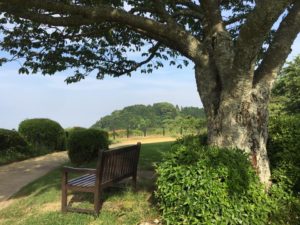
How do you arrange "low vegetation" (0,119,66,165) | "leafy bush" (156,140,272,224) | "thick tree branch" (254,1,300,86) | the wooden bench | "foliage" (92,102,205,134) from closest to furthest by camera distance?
1. "leafy bush" (156,140,272,224)
2. "thick tree branch" (254,1,300,86)
3. the wooden bench
4. "low vegetation" (0,119,66,165)
5. "foliage" (92,102,205,134)

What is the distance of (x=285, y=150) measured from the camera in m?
7.15

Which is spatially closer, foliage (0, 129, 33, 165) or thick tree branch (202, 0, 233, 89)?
thick tree branch (202, 0, 233, 89)

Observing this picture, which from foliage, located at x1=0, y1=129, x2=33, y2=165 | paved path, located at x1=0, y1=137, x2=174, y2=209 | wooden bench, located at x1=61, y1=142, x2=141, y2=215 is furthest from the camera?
foliage, located at x1=0, y1=129, x2=33, y2=165

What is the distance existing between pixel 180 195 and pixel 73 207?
2391 millimetres

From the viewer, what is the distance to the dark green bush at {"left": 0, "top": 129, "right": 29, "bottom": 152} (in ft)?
54.7

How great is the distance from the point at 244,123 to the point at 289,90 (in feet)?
59.9

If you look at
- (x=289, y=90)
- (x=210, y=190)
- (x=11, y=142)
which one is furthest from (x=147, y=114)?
(x=210, y=190)

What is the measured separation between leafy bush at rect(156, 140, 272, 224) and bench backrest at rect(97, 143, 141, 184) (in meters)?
1.36

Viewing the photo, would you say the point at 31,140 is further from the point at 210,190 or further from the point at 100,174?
the point at 210,190

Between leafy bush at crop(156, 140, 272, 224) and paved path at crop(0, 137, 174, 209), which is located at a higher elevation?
leafy bush at crop(156, 140, 272, 224)

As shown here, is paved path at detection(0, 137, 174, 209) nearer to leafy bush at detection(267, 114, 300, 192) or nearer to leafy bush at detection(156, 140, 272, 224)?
leafy bush at detection(156, 140, 272, 224)

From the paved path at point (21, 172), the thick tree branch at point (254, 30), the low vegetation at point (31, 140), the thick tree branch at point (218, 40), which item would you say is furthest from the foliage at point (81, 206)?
the low vegetation at point (31, 140)

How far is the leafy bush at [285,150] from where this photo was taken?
6891 millimetres

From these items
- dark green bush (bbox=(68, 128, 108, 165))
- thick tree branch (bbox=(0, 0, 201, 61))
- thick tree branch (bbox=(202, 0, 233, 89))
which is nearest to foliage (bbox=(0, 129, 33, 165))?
dark green bush (bbox=(68, 128, 108, 165))
